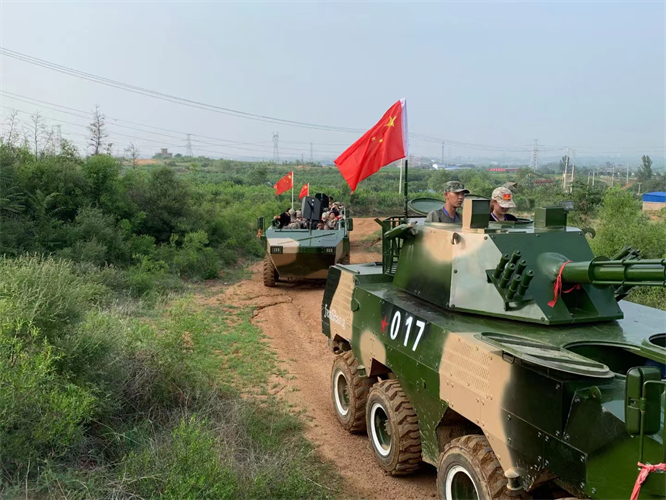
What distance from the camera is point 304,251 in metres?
12.5

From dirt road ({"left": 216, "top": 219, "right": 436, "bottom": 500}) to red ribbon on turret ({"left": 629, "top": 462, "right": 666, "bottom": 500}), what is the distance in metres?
2.30

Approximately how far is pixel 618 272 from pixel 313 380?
468 cm

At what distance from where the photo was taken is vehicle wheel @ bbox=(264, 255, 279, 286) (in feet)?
43.6

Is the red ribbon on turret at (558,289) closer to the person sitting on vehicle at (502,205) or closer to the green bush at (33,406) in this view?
the person sitting on vehicle at (502,205)

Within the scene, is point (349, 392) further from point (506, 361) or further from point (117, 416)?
point (506, 361)

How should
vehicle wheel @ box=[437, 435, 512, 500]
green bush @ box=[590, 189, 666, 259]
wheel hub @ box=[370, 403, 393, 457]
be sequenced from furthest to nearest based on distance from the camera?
green bush @ box=[590, 189, 666, 259] < wheel hub @ box=[370, 403, 393, 457] < vehicle wheel @ box=[437, 435, 512, 500]

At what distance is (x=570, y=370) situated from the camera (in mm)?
3051

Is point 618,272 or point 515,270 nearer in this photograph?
point 618,272

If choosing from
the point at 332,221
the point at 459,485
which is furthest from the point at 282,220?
the point at 459,485

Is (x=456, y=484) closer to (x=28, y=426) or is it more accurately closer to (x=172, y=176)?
(x=28, y=426)

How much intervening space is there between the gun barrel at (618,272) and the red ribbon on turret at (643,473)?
1094 mm

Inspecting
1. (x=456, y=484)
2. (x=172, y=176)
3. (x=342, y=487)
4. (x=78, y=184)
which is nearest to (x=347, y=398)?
(x=342, y=487)

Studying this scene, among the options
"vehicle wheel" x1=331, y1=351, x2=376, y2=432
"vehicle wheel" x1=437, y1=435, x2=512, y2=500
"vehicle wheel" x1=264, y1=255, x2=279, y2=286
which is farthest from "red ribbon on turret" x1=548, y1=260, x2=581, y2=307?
"vehicle wheel" x1=264, y1=255, x2=279, y2=286

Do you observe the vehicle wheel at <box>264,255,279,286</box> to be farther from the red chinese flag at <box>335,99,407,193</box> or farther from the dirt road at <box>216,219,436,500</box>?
the red chinese flag at <box>335,99,407,193</box>
